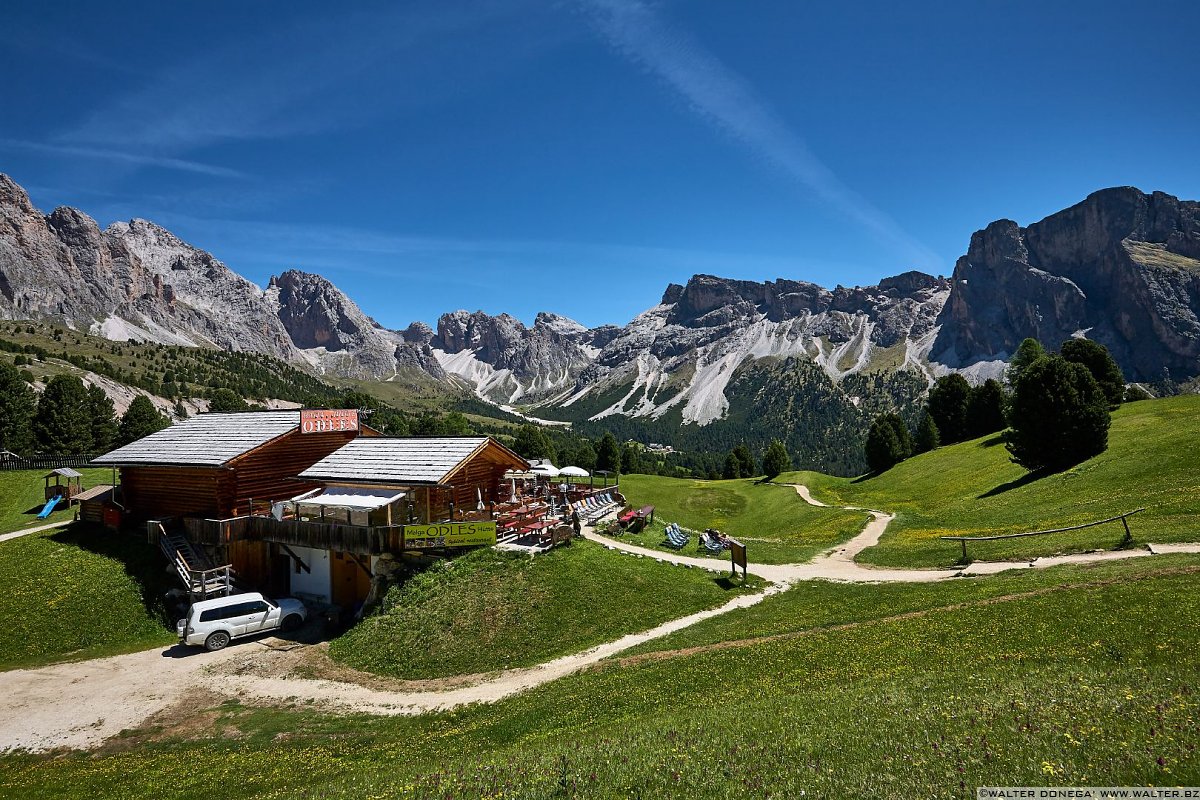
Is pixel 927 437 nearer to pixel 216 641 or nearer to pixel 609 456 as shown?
pixel 609 456

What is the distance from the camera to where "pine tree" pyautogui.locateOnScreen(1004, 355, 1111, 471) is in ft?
149

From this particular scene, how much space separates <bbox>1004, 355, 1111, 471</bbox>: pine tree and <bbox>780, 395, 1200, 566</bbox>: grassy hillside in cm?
187

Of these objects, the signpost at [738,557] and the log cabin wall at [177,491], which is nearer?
the signpost at [738,557]

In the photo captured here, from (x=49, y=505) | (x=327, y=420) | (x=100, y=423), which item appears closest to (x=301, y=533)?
(x=327, y=420)

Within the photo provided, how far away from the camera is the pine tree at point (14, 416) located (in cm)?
6969

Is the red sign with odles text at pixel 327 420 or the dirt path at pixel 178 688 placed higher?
the red sign with odles text at pixel 327 420

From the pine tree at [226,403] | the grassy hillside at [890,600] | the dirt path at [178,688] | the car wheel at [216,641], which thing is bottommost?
the dirt path at [178,688]

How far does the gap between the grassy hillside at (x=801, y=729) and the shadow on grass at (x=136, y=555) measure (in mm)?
14916

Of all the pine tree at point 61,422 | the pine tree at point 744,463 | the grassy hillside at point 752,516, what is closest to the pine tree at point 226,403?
the pine tree at point 61,422

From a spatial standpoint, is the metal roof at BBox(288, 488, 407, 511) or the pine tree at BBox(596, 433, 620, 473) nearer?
the metal roof at BBox(288, 488, 407, 511)

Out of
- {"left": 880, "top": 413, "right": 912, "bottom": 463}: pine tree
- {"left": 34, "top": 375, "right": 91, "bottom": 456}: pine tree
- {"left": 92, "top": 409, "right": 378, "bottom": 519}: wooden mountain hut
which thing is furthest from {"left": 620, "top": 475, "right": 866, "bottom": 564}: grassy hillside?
{"left": 34, "top": 375, "right": 91, "bottom": 456}: pine tree

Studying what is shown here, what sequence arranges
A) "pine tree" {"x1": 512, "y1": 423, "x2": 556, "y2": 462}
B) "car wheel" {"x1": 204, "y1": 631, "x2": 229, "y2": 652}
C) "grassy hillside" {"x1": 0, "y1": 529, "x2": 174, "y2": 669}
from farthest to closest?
"pine tree" {"x1": 512, "y1": 423, "x2": 556, "y2": 462} < "grassy hillside" {"x1": 0, "y1": 529, "x2": 174, "y2": 669} < "car wheel" {"x1": 204, "y1": 631, "x2": 229, "y2": 652}

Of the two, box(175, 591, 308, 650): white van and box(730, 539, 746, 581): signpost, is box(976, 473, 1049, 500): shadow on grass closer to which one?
box(730, 539, 746, 581): signpost

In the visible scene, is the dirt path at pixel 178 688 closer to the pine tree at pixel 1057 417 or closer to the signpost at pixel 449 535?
the signpost at pixel 449 535
